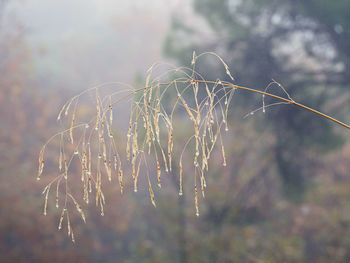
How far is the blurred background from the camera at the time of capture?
415 cm

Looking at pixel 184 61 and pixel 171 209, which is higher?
pixel 184 61

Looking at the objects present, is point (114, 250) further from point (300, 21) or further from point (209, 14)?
point (300, 21)

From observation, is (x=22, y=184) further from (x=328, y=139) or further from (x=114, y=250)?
(x=328, y=139)

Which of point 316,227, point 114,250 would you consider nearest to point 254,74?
point 316,227

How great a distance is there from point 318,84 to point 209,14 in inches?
64.3

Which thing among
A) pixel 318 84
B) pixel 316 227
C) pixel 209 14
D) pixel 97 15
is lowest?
pixel 316 227

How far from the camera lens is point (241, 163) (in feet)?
19.2

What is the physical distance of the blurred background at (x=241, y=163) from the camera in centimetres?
415

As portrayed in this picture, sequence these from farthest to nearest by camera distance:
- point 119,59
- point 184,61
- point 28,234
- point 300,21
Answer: point 119,59 → point 28,234 → point 184,61 → point 300,21

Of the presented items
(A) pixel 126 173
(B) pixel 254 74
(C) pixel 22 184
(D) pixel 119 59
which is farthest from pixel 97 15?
(B) pixel 254 74

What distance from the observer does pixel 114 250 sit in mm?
6902

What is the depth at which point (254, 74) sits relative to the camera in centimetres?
423

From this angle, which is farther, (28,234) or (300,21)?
(28,234)

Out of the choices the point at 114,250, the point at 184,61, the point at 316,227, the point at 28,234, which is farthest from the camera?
the point at 114,250
